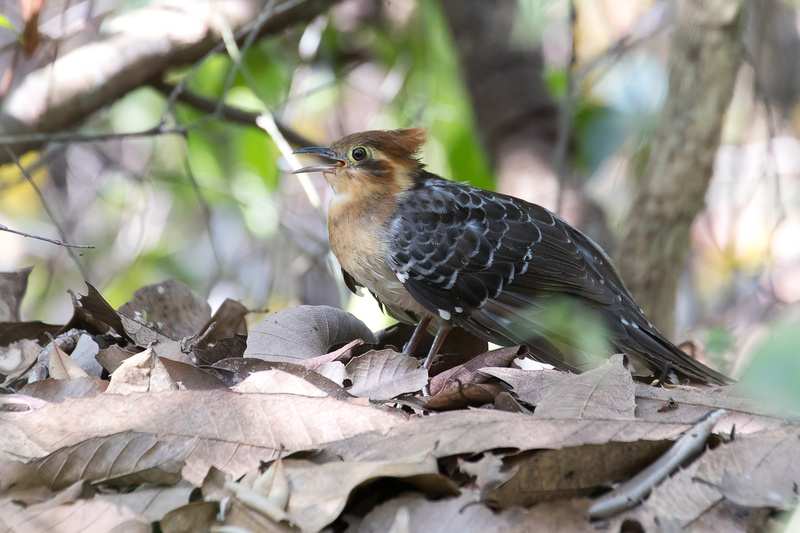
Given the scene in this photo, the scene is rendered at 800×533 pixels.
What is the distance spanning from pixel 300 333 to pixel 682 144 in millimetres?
3191

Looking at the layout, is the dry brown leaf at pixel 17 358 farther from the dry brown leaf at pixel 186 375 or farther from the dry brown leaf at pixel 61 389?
the dry brown leaf at pixel 186 375

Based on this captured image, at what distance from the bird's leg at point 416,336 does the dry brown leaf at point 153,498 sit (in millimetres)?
1833

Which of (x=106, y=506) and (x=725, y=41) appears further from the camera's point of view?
(x=725, y=41)

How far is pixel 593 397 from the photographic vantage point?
2.38 m

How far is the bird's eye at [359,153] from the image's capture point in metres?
4.29

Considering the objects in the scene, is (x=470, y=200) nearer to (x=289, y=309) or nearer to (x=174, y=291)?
(x=289, y=309)

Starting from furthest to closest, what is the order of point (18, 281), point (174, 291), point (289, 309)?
point (174, 291), point (18, 281), point (289, 309)

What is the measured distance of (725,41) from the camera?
486cm

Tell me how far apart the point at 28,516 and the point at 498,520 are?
1182 millimetres

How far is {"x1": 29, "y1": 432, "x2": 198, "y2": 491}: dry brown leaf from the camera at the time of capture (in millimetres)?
2084

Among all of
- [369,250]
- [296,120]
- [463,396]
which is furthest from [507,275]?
[296,120]

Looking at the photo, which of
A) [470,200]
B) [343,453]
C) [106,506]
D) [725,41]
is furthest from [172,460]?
[725,41]

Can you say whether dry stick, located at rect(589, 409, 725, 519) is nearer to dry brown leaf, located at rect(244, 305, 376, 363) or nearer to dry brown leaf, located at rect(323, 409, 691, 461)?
dry brown leaf, located at rect(323, 409, 691, 461)

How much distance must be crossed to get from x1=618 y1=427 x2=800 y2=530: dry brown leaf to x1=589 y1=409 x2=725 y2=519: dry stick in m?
0.03
